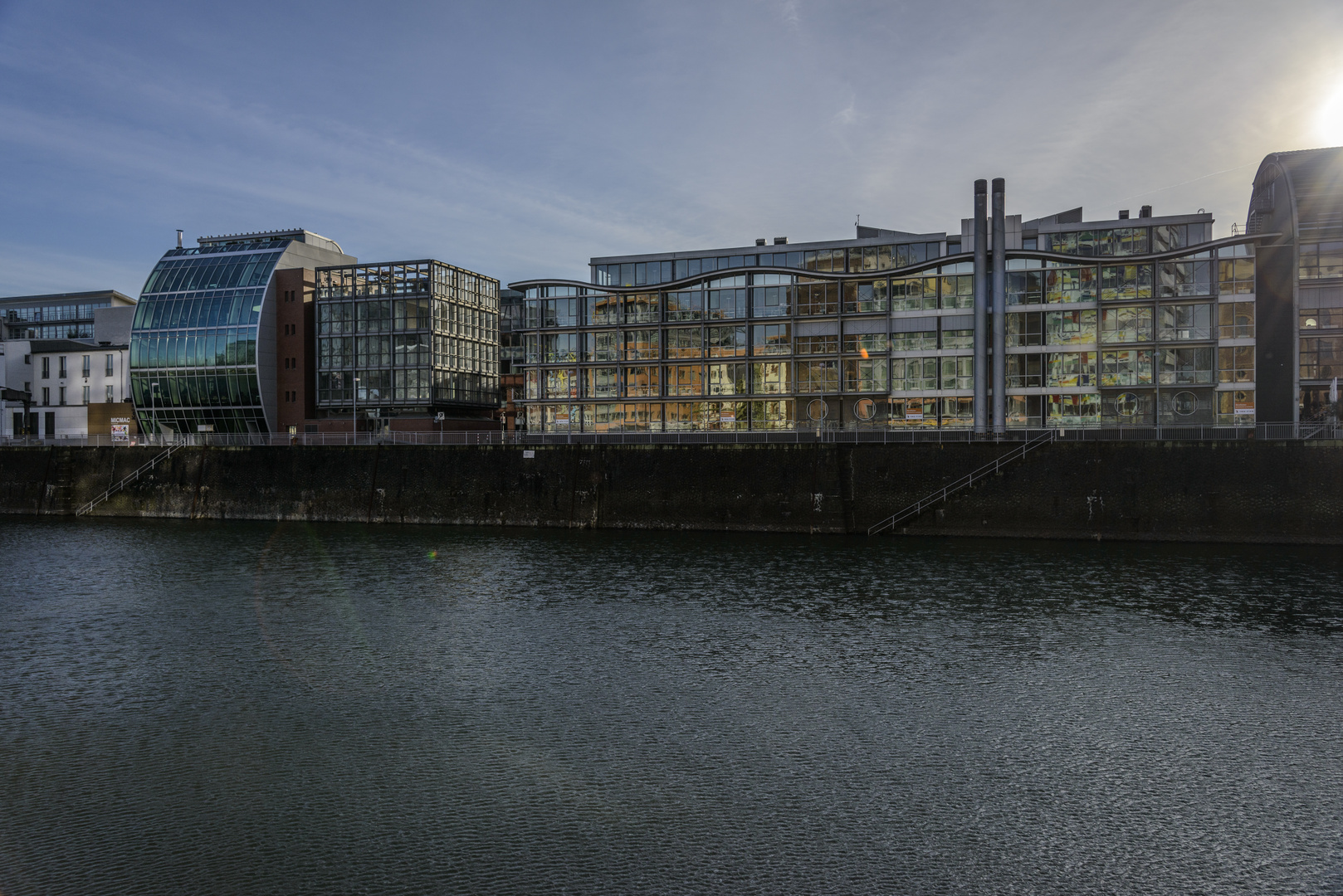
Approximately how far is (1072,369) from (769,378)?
20491 mm

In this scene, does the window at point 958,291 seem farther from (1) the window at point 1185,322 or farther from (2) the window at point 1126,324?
(1) the window at point 1185,322

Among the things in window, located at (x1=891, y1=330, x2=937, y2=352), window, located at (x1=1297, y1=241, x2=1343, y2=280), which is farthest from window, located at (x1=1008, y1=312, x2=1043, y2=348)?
window, located at (x1=1297, y1=241, x2=1343, y2=280)

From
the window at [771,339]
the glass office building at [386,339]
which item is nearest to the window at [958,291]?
the window at [771,339]

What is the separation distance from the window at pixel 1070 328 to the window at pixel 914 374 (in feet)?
25.2

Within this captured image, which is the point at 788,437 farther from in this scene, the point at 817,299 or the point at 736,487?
the point at 817,299

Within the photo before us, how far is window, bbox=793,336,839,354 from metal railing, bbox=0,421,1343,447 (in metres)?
6.50

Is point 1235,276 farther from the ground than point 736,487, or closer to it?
farther from the ground

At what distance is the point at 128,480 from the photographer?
6450 cm

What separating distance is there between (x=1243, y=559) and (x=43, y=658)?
1775 inches

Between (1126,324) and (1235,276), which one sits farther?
(1126,324)

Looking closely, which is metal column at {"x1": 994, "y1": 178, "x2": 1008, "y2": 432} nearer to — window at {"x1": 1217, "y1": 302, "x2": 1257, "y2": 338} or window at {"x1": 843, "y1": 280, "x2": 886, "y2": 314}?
window at {"x1": 843, "y1": 280, "x2": 886, "y2": 314}

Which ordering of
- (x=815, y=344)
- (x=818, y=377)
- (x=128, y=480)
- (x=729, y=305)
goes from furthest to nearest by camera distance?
(x=729, y=305) → (x=815, y=344) → (x=818, y=377) → (x=128, y=480)

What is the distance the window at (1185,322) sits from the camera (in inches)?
2272

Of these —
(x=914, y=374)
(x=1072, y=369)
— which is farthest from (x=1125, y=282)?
(x=914, y=374)
